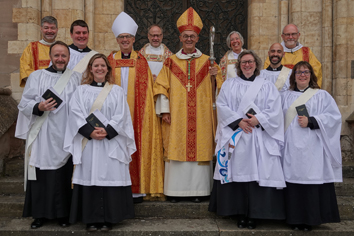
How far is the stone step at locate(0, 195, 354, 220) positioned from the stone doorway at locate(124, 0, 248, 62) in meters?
3.36

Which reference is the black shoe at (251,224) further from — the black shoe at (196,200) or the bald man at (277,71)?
the bald man at (277,71)

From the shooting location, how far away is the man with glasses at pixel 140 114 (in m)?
5.01

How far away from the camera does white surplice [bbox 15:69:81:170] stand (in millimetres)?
4309

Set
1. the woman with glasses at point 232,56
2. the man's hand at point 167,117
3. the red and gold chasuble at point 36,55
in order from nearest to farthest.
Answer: the man's hand at point 167,117
the red and gold chasuble at point 36,55
the woman with glasses at point 232,56

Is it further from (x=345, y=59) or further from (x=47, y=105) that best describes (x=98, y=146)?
(x=345, y=59)

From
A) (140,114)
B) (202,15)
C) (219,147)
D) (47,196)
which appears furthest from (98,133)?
(202,15)

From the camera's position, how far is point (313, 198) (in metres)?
4.24

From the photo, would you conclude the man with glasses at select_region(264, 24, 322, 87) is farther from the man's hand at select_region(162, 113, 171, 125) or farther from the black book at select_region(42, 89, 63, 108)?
the black book at select_region(42, 89, 63, 108)

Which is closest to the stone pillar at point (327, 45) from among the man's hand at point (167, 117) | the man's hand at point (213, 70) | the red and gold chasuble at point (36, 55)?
the man's hand at point (213, 70)

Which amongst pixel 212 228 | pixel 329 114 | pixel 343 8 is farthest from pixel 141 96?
pixel 343 8

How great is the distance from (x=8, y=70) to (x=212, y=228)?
14.0 feet

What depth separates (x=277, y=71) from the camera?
16.9 feet

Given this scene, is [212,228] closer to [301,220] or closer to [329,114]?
[301,220]

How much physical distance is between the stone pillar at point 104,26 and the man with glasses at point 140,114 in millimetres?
1933
